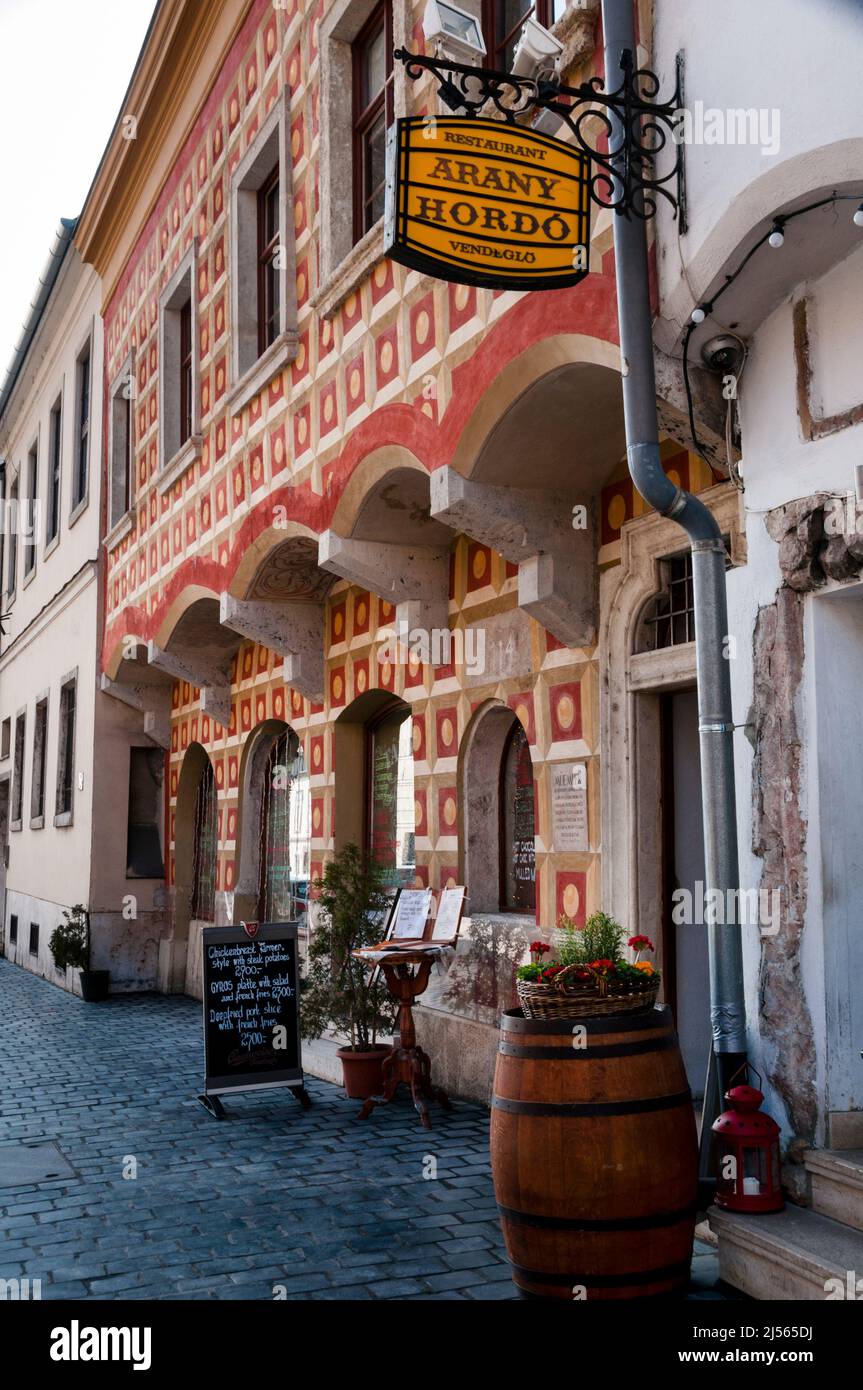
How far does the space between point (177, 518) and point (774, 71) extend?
8.67m

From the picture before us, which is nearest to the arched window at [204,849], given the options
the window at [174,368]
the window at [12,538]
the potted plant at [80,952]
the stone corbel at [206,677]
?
the potted plant at [80,952]

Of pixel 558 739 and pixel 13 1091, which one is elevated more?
pixel 558 739

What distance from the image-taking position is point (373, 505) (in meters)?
8.22

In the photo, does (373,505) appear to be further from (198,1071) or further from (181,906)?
(181,906)

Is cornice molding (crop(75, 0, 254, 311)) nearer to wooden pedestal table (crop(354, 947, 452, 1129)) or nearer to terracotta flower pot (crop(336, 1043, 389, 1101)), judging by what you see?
wooden pedestal table (crop(354, 947, 452, 1129))

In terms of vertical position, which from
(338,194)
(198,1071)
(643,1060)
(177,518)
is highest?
(338,194)

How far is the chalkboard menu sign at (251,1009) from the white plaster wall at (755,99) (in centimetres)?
490

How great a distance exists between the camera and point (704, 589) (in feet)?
16.2

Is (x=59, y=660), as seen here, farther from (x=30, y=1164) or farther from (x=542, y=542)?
(x=542, y=542)

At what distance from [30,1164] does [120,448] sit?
11007 millimetres

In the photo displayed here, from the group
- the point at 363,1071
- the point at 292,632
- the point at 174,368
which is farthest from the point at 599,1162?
→ the point at 174,368

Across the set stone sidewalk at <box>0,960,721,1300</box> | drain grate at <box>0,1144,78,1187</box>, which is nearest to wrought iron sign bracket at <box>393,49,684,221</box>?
stone sidewalk at <box>0,960,721,1300</box>

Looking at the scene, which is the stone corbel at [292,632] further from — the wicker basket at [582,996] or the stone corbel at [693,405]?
the wicker basket at [582,996]
